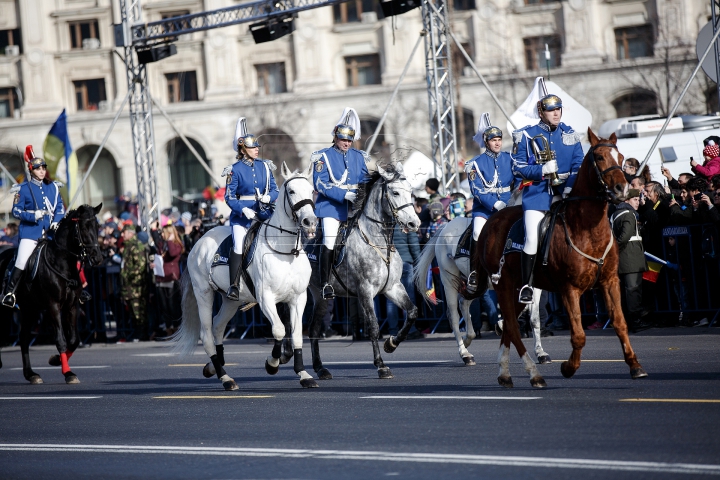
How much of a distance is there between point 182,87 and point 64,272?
4812 cm

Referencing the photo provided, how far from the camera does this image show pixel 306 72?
61.2 m

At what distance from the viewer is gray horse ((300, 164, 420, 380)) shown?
13.6 metres

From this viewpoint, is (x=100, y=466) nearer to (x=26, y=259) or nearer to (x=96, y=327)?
(x=26, y=259)

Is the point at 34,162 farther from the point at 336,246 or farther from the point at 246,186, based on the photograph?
the point at 336,246

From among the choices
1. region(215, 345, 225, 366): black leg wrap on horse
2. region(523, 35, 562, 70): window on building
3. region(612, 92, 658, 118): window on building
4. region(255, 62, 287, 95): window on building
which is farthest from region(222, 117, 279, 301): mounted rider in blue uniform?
region(255, 62, 287, 95): window on building

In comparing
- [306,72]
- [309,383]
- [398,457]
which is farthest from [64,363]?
[306,72]

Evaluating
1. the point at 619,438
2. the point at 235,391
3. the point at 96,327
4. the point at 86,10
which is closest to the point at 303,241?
the point at 235,391

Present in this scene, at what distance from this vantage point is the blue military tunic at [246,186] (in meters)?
13.8

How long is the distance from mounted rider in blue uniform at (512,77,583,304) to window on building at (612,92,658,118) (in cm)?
4093

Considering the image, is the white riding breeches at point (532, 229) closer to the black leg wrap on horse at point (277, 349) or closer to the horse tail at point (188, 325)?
the black leg wrap on horse at point (277, 349)

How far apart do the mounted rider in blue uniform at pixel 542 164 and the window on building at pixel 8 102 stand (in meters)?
58.8

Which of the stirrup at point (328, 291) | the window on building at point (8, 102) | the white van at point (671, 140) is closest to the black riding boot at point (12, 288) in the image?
the stirrup at point (328, 291)

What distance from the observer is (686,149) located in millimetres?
25234

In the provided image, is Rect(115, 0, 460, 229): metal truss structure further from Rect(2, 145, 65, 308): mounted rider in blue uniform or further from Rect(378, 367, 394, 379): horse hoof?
Rect(378, 367, 394, 379): horse hoof
